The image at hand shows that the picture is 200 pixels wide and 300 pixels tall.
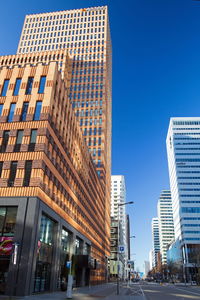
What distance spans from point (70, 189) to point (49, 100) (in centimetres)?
1648

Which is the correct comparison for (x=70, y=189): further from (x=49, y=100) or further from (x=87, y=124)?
(x=87, y=124)

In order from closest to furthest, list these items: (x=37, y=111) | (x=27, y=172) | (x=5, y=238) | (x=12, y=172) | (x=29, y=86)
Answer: (x=5, y=238) < (x=27, y=172) < (x=12, y=172) < (x=37, y=111) < (x=29, y=86)

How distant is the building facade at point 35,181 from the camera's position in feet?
86.3

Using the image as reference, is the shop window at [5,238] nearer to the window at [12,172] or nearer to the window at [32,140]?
the window at [12,172]

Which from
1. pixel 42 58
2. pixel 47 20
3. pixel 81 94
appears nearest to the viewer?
pixel 42 58

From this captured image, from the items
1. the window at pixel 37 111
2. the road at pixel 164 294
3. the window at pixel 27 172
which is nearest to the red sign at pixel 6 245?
the window at pixel 27 172

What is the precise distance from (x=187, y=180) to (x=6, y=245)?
136320mm

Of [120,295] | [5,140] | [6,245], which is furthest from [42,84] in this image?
[120,295]

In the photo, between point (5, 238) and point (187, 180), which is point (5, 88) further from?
point (187, 180)

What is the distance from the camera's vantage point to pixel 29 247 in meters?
25.9

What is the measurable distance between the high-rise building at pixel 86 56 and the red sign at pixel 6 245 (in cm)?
6487

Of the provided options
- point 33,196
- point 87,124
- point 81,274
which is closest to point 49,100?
point 33,196

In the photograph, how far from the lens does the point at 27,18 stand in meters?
119

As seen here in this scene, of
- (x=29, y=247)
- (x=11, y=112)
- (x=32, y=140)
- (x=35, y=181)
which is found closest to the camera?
(x=29, y=247)
